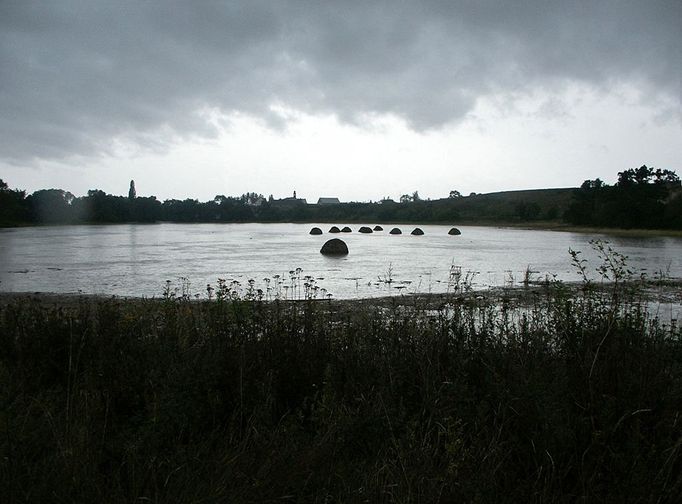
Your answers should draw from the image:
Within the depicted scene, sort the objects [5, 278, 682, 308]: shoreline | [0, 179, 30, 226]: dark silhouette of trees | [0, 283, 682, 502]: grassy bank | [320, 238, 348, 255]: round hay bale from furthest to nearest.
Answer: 1. [0, 179, 30, 226]: dark silhouette of trees
2. [320, 238, 348, 255]: round hay bale
3. [5, 278, 682, 308]: shoreline
4. [0, 283, 682, 502]: grassy bank

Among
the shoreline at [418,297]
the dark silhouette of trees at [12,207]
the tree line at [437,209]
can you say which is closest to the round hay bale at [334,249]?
the shoreline at [418,297]

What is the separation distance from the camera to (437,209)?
15600 cm

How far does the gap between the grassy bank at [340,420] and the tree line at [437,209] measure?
79.7 metres

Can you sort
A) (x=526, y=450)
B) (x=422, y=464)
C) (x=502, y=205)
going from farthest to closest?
(x=502, y=205) < (x=526, y=450) < (x=422, y=464)

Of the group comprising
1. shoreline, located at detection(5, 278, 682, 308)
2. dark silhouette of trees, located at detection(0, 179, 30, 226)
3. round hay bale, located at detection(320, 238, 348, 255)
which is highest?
dark silhouette of trees, located at detection(0, 179, 30, 226)

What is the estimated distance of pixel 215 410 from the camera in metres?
3.80

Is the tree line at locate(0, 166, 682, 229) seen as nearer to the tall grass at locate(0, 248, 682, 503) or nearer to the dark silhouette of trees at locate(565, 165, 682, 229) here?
the dark silhouette of trees at locate(565, 165, 682, 229)

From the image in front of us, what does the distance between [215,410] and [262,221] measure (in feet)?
510

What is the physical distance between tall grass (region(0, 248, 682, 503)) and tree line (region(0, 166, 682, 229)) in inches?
3135

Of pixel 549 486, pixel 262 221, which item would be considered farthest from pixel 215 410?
pixel 262 221

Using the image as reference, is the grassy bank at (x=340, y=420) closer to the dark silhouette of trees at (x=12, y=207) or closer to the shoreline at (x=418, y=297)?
the shoreline at (x=418, y=297)

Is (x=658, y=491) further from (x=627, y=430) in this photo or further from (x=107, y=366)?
(x=107, y=366)

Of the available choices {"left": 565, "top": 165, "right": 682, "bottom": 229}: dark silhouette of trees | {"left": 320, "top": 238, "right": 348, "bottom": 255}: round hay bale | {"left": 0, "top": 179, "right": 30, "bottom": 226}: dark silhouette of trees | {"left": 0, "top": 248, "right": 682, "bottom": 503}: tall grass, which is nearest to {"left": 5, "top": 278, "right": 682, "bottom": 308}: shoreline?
{"left": 0, "top": 248, "right": 682, "bottom": 503}: tall grass

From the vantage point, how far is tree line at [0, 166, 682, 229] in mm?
74938
